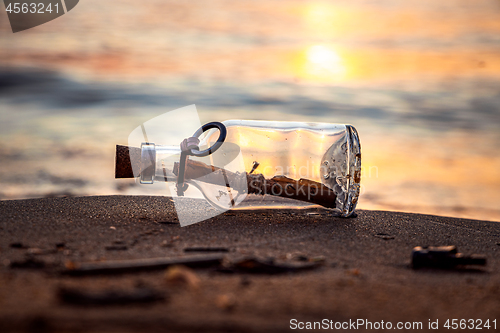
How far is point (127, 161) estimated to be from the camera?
6.55 ft

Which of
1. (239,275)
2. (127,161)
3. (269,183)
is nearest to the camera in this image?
(239,275)

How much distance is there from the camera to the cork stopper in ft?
6.54

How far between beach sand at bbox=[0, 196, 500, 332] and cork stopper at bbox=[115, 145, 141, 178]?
9.5 inches

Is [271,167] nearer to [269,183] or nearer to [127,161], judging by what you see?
[269,183]

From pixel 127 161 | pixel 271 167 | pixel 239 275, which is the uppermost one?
pixel 127 161

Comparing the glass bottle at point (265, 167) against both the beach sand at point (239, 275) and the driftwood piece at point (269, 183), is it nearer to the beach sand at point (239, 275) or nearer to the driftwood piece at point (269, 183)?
the driftwood piece at point (269, 183)

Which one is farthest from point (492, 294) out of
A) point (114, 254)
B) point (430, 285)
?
point (114, 254)

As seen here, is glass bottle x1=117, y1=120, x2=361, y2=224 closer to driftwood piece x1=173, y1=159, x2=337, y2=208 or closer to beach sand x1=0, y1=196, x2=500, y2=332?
driftwood piece x1=173, y1=159, x2=337, y2=208

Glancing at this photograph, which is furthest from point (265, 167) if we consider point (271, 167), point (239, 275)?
point (239, 275)

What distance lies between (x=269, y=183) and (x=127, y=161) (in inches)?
29.0

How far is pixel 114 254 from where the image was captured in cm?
138

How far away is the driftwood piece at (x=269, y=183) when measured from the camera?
6.72 feet

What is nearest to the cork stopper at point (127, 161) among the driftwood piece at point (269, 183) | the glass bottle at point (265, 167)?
the glass bottle at point (265, 167)

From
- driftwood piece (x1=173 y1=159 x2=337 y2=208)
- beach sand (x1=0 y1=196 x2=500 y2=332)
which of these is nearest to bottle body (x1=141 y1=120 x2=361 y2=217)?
driftwood piece (x1=173 y1=159 x2=337 y2=208)
